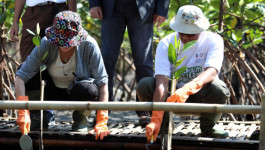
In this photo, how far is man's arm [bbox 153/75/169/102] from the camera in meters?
3.16

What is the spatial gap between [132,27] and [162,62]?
24.0 inches

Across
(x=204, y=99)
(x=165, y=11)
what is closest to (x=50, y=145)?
(x=204, y=99)

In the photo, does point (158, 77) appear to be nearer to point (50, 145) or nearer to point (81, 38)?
point (81, 38)

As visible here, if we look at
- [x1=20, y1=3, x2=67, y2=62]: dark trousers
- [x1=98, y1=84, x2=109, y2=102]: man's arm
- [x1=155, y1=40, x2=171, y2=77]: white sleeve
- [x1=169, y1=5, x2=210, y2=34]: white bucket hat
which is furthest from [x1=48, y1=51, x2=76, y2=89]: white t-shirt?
[x1=169, y1=5, x2=210, y2=34]: white bucket hat

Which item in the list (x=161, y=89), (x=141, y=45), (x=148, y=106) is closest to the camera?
(x=148, y=106)

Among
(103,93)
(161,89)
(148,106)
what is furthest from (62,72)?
(148,106)

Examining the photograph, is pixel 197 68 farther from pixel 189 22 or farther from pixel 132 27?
pixel 132 27

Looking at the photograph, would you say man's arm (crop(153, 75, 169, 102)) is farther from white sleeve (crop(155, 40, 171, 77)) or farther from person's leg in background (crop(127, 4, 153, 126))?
person's leg in background (crop(127, 4, 153, 126))

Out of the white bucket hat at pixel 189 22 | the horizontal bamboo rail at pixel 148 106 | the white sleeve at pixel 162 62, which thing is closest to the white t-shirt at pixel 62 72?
the white sleeve at pixel 162 62

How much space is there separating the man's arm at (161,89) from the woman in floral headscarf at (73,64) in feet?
1.17

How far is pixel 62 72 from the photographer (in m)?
3.53

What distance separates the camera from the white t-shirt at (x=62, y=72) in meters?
3.49

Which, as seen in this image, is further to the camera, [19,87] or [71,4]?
[71,4]

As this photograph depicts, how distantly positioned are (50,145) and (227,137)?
43.3 inches
